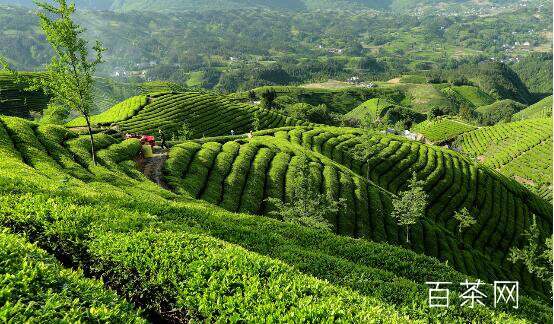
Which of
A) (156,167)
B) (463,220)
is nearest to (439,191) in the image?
(463,220)

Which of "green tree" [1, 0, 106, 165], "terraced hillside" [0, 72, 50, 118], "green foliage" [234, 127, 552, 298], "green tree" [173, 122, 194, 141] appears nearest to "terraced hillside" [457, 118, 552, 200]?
"green foliage" [234, 127, 552, 298]

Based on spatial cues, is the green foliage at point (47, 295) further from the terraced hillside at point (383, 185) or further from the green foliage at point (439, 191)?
the green foliage at point (439, 191)

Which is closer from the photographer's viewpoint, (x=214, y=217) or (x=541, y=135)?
(x=214, y=217)

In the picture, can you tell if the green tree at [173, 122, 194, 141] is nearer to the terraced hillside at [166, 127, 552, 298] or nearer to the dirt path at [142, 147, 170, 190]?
the terraced hillside at [166, 127, 552, 298]

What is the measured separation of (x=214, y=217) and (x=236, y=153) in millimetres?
43069

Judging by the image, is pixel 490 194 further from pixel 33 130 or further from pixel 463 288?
pixel 33 130

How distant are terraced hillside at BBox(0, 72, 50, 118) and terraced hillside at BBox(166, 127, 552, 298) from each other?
145179 mm

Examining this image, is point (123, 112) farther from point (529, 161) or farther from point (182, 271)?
point (529, 161)

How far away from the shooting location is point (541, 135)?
19675 centimetres

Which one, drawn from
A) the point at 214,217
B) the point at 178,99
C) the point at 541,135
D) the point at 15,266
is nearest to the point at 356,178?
the point at 214,217

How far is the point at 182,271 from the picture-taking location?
43.5 ft

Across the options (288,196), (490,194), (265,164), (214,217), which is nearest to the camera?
(214,217)

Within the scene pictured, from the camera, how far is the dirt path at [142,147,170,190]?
49.2 m

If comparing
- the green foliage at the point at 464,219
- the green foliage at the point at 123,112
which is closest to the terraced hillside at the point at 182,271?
the green foliage at the point at 464,219
